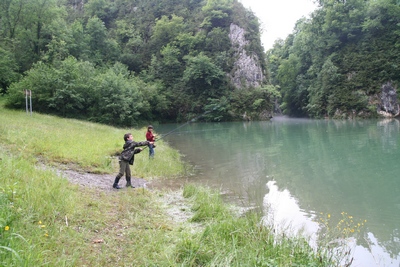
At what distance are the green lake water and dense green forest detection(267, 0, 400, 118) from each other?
3179 centimetres

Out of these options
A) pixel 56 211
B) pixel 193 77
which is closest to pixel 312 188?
pixel 56 211

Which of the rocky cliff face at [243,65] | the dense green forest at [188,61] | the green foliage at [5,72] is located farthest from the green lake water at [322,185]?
the rocky cliff face at [243,65]

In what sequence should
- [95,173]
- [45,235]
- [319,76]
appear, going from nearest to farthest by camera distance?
[45,235] → [95,173] → [319,76]

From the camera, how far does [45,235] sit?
155 inches

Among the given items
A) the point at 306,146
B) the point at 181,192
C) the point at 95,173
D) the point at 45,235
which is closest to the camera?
the point at 45,235

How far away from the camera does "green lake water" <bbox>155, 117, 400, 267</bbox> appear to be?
21.1 feet

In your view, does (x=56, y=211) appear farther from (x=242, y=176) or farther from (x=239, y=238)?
(x=242, y=176)

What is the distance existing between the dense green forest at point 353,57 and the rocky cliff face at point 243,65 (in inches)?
412

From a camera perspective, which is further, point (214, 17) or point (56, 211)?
point (214, 17)

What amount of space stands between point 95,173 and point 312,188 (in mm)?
7409

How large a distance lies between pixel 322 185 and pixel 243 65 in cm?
5173

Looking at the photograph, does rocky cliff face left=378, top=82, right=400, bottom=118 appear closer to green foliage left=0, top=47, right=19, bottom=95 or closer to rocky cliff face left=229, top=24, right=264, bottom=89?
rocky cliff face left=229, top=24, right=264, bottom=89

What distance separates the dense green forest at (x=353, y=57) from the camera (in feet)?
154

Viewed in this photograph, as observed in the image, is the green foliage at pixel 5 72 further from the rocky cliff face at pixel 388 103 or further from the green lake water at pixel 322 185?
the rocky cliff face at pixel 388 103
